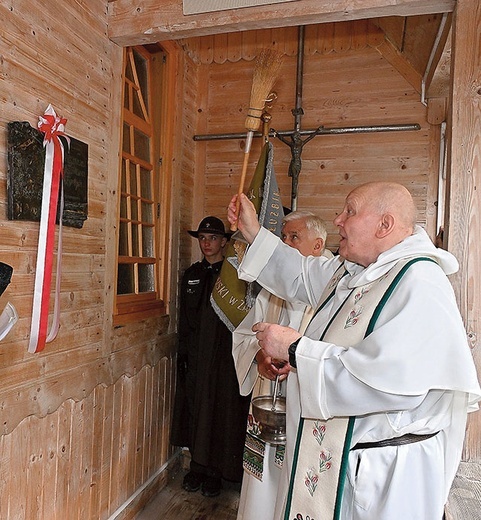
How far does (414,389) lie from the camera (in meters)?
1.07

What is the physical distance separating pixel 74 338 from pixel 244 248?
87 centimetres

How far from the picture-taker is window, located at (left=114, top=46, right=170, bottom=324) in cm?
241

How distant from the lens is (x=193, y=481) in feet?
8.97

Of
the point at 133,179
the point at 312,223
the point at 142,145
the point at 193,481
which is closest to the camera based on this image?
the point at 312,223

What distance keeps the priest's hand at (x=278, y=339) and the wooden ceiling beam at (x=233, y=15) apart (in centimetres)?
119

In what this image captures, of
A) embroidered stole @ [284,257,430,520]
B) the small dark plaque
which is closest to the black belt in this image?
embroidered stole @ [284,257,430,520]

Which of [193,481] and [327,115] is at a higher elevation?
[327,115]

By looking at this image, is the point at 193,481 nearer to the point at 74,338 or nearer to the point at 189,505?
the point at 189,505

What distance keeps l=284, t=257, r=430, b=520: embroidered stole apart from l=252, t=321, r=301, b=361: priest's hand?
12 centimetres

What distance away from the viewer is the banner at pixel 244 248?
229 cm

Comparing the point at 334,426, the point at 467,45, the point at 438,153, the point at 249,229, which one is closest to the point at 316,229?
the point at 249,229

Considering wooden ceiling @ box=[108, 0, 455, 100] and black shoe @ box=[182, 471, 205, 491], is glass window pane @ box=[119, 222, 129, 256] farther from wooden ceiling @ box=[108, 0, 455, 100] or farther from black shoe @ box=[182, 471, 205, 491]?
black shoe @ box=[182, 471, 205, 491]

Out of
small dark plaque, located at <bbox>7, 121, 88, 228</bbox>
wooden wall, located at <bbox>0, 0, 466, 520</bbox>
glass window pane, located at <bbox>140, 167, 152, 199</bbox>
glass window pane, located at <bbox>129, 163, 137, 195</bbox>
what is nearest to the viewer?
small dark plaque, located at <bbox>7, 121, 88, 228</bbox>

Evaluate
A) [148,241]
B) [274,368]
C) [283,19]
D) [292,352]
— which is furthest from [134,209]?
[292,352]
